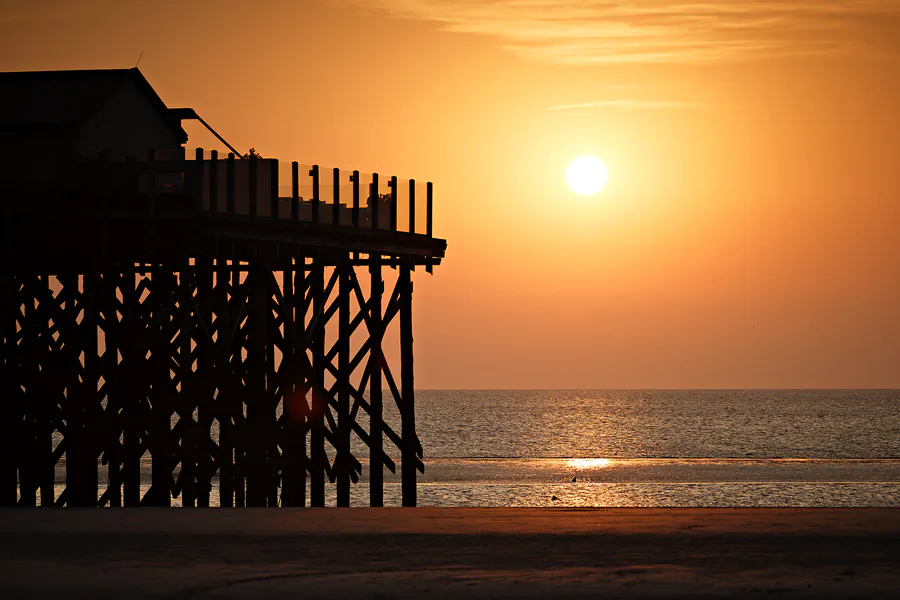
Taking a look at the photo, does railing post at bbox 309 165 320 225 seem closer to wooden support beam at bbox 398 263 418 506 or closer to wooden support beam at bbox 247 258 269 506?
wooden support beam at bbox 247 258 269 506

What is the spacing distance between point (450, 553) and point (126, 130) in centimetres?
1717

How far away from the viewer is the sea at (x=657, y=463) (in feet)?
165

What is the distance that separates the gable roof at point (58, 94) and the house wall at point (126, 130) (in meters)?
0.18

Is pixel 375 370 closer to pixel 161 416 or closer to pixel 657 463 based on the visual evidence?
pixel 161 416

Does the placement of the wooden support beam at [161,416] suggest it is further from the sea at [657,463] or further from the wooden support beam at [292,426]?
the sea at [657,463]

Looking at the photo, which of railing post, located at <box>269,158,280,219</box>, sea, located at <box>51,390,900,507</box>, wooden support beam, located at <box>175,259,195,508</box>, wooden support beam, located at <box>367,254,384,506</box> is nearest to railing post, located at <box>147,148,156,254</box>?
wooden support beam, located at <box>175,259,195,508</box>

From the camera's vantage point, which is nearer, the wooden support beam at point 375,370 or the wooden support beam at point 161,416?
the wooden support beam at point 161,416

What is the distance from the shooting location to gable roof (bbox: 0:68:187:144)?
28.2m

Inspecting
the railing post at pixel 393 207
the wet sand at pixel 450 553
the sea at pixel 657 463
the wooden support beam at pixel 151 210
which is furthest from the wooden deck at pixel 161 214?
the sea at pixel 657 463

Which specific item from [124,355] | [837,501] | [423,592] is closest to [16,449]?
[124,355]

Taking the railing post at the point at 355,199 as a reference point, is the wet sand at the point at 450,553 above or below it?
below

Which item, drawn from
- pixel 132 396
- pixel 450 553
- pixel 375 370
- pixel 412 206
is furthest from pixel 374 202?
pixel 450 553

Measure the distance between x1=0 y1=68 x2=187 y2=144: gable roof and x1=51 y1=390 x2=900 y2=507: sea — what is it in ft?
49.2

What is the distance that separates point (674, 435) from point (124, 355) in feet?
328
